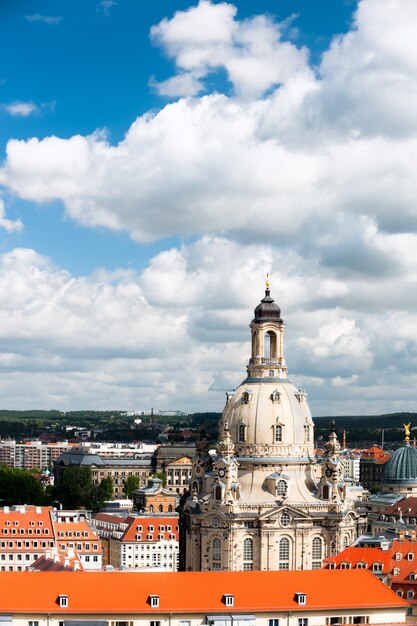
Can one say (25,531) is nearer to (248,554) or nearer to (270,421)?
(248,554)

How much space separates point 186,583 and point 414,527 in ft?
209

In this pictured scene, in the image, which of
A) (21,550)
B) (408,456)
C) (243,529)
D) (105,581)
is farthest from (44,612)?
(408,456)

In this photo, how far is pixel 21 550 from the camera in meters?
142

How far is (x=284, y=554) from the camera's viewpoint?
118m

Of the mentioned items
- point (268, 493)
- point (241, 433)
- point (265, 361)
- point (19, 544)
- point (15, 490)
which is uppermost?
point (265, 361)

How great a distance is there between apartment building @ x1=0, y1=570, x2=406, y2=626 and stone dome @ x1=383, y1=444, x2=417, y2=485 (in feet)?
299

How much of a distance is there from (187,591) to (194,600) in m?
1.10

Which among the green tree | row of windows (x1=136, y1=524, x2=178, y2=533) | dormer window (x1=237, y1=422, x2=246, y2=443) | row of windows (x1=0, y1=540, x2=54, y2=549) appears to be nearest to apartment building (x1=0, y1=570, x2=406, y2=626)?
dormer window (x1=237, y1=422, x2=246, y2=443)

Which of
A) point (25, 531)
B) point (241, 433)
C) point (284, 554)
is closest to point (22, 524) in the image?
point (25, 531)

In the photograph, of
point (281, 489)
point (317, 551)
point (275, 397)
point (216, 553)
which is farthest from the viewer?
point (275, 397)

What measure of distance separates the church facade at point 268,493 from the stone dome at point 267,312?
13.9 ft

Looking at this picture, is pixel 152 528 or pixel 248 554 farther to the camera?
pixel 152 528

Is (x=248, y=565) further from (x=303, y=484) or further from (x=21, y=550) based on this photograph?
(x=21, y=550)

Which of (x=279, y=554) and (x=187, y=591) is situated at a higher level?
(x=187, y=591)
